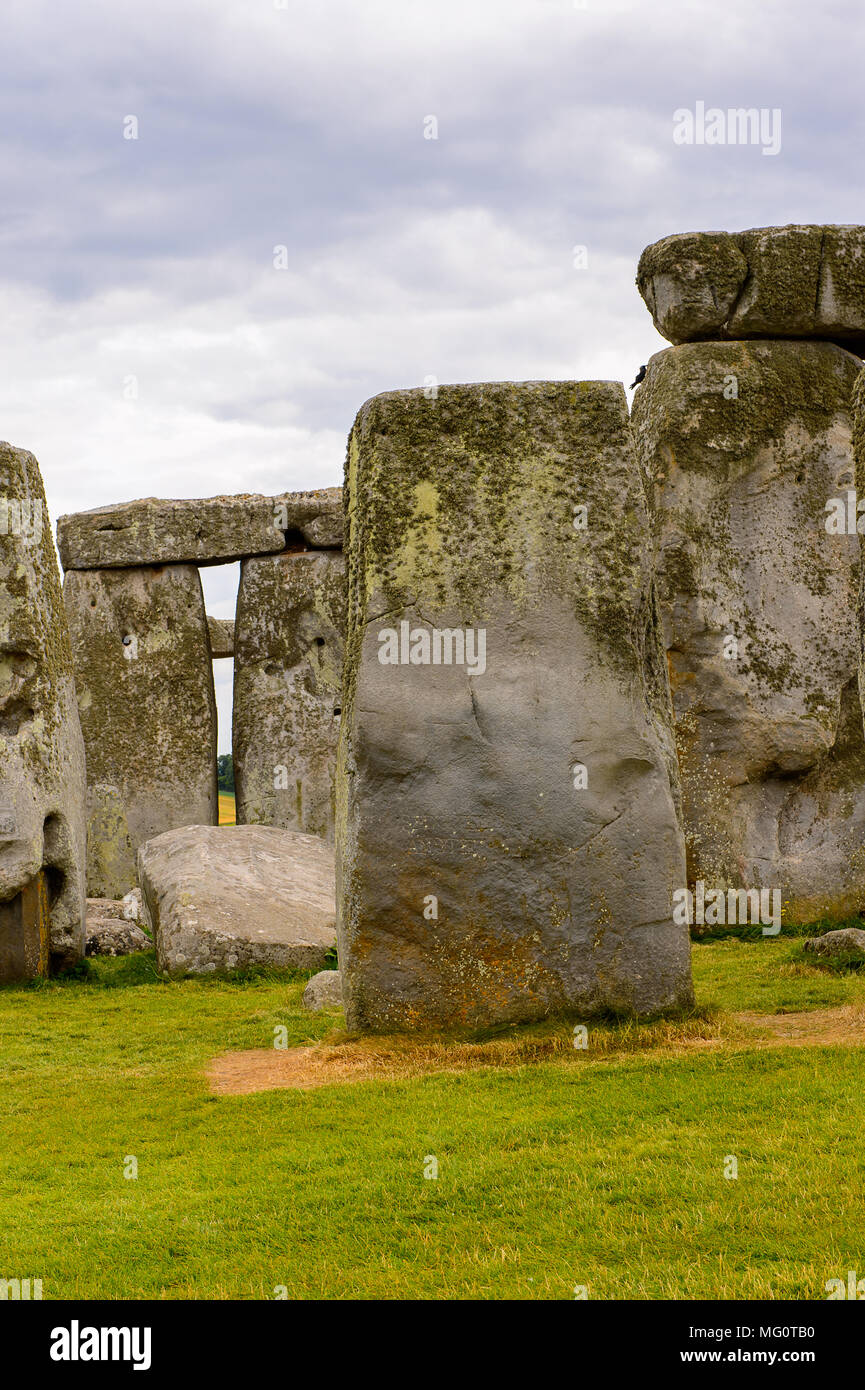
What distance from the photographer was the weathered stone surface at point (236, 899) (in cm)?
941

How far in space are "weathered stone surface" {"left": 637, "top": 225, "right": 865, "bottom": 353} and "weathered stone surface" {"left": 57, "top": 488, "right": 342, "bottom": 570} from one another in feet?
22.6

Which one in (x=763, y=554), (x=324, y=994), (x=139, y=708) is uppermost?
(x=763, y=554)

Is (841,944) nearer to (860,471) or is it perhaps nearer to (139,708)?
(860,471)

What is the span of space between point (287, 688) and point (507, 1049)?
11524 millimetres

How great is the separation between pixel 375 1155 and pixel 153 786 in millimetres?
12308

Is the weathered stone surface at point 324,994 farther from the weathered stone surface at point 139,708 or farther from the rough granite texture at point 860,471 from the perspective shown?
the weathered stone surface at point 139,708

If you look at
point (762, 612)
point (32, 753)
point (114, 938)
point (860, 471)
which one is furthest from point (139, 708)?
point (860, 471)

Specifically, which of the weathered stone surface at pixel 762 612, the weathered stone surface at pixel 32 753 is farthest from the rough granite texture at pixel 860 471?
the weathered stone surface at pixel 32 753

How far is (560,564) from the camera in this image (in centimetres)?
641

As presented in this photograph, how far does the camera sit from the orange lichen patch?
588 centimetres

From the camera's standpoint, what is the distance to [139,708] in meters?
16.8

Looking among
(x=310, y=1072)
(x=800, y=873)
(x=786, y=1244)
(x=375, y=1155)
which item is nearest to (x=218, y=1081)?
(x=310, y=1072)

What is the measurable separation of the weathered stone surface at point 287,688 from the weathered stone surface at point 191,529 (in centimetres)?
33

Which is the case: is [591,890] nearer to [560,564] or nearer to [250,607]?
[560,564]
